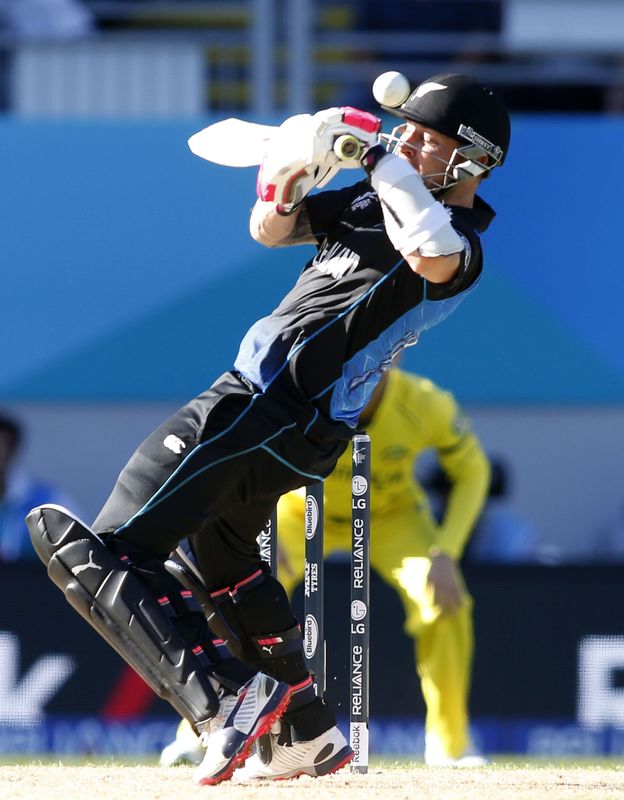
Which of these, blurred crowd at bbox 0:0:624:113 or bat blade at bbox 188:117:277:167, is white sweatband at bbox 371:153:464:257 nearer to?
bat blade at bbox 188:117:277:167

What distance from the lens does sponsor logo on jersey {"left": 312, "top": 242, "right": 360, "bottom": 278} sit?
3580mm

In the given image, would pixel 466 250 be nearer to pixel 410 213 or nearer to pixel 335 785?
pixel 410 213

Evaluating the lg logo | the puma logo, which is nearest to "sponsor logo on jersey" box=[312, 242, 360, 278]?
the puma logo

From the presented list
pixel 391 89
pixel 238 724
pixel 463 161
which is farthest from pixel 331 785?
pixel 391 89

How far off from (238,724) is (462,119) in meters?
1.55

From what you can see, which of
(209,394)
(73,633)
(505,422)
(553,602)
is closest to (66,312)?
(73,633)

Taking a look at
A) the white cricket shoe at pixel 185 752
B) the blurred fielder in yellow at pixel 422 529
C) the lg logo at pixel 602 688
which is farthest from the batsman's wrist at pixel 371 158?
the lg logo at pixel 602 688

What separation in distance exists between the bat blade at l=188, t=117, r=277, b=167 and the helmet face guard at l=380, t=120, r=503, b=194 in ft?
0.96

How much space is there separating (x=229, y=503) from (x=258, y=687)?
46cm

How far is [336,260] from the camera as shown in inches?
143

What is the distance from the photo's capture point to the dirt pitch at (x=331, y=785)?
3.66 meters

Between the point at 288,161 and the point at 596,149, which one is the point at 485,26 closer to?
the point at 596,149

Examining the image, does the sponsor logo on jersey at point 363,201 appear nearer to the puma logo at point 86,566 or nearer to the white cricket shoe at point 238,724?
the puma logo at point 86,566

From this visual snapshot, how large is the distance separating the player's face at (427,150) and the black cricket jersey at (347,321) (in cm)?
10
